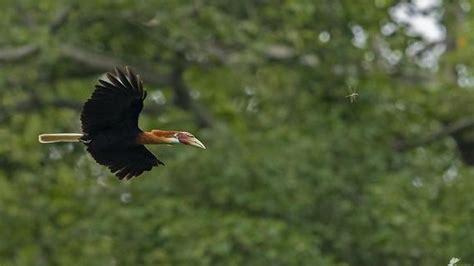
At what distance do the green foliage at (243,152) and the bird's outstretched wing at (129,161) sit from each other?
5.65m

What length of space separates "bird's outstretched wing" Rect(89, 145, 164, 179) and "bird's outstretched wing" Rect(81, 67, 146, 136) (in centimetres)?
32

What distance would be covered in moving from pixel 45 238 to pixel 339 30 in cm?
339

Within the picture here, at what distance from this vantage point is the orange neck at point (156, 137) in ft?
25.8

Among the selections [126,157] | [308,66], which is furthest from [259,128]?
[126,157]

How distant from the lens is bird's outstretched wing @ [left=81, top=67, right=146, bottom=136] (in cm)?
800

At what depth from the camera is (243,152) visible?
1523 centimetres

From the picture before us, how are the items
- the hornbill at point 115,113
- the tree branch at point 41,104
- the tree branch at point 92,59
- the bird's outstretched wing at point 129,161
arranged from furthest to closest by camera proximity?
the tree branch at point 41,104
the tree branch at point 92,59
the bird's outstretched wing at point 129,161
the hornbill at point 115,113

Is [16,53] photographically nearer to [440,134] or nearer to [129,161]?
[440,134]

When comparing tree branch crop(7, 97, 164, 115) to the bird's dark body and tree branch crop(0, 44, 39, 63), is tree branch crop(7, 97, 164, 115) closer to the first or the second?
tree branch crop(0, 44, 39, 63)

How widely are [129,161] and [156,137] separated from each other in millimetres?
667

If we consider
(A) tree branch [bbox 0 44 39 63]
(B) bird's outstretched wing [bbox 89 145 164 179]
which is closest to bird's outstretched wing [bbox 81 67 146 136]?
(B) bird's outstretched wing [bbox 89 145 164 179]

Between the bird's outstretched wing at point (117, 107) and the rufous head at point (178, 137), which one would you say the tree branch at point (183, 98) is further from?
the rufous head at point (178, 137)

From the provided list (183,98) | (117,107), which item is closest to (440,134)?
(183,98)

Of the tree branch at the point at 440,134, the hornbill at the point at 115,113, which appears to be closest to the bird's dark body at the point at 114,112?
the hornbill at the point at 115,113
